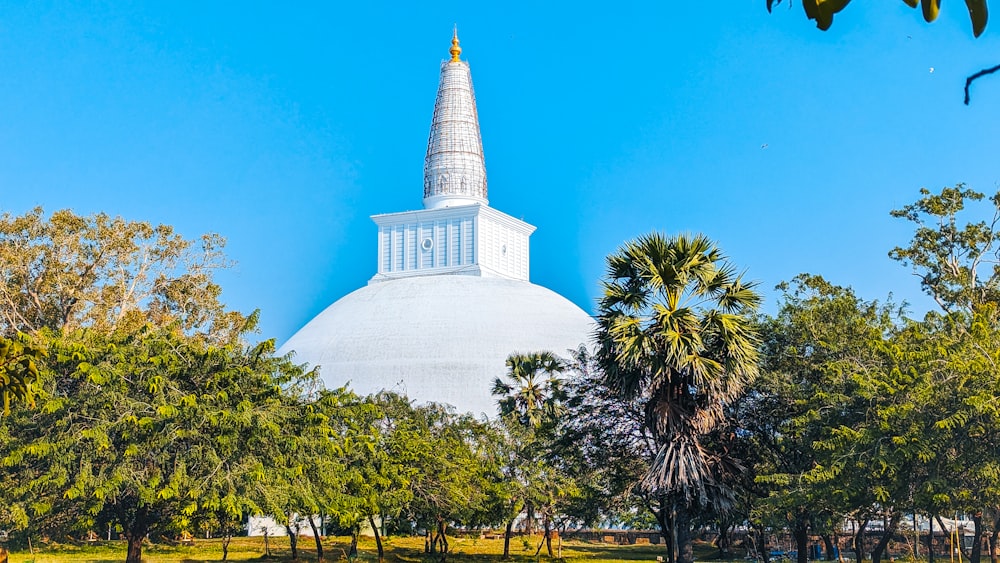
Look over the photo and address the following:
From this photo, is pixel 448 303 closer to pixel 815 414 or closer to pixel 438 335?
pixel 438 335

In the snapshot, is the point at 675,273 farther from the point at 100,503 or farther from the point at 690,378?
the point at 100,503

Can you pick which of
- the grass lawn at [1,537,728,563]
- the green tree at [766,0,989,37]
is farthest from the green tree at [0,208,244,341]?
the green tree at [766,0,989,37]

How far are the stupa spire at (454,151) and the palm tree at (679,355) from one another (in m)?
51.1

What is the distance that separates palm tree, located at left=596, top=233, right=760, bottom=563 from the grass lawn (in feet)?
53.6

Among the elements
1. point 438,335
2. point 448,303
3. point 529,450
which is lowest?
point 529,450

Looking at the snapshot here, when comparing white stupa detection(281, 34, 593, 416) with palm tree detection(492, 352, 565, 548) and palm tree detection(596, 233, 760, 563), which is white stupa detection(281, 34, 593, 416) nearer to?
palm tree detection(492, 352, 565, 548)

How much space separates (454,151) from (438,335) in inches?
617

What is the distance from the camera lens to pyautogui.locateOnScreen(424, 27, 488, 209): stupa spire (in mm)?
73750

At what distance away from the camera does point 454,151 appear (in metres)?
73.6

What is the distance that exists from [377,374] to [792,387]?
36738 mm

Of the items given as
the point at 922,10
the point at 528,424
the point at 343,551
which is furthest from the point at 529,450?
the point at 922,10

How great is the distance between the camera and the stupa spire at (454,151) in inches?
2904

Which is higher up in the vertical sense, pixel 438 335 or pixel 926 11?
pixel 438 335

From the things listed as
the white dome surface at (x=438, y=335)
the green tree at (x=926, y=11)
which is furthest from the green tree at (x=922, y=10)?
the white dome surface at (x=438, y=335)
